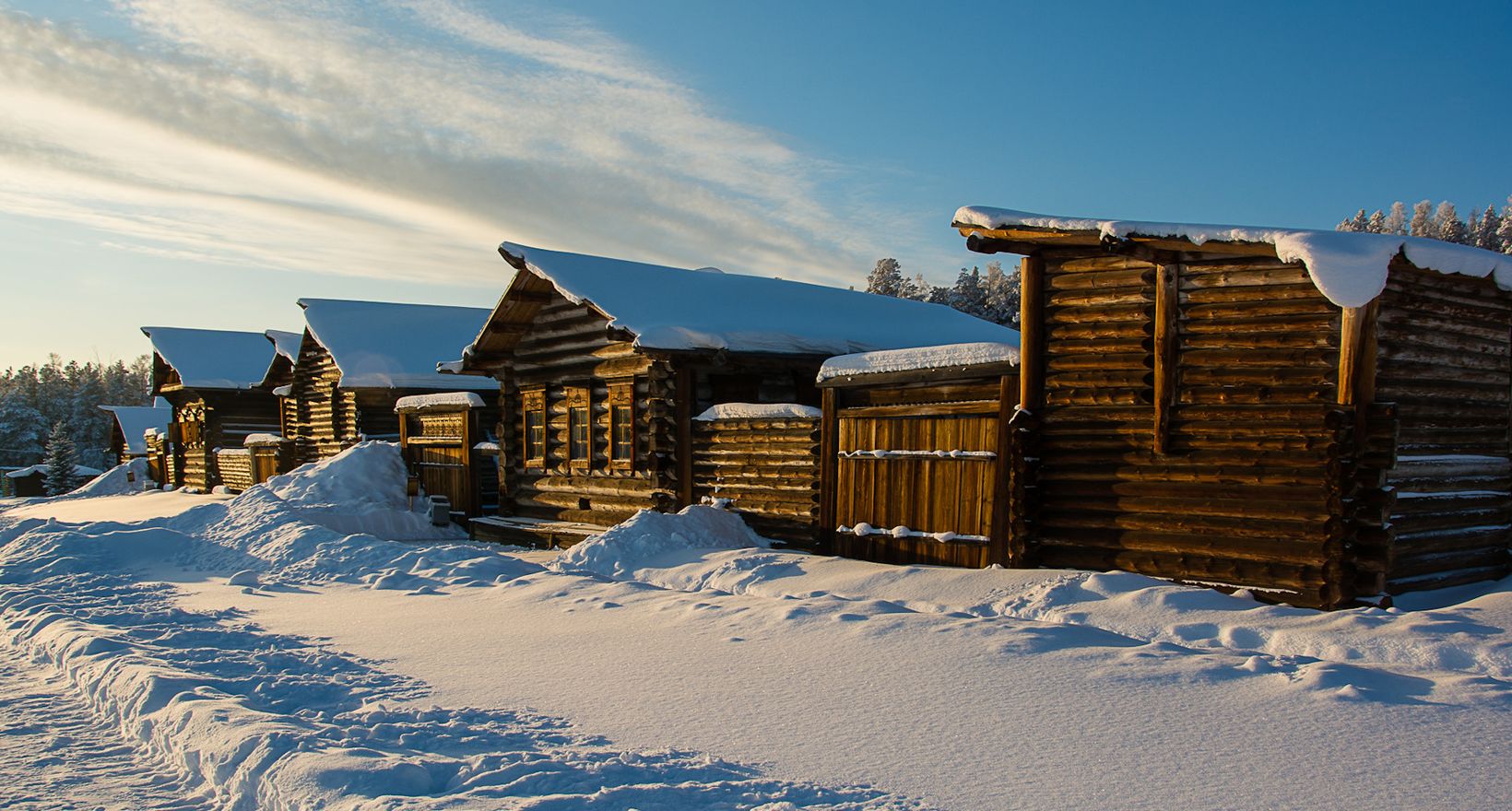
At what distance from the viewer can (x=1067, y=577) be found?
9375 mm

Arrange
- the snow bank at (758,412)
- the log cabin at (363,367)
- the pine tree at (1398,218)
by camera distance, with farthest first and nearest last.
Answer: the pine tree at (1398,218)
the log cabin at (363,367)
the snow bank at (758,412)

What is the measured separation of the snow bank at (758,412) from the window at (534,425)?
174 inches

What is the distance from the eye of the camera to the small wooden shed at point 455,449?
785 inches

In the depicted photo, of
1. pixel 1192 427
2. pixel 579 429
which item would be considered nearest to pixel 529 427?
pixel 579 429

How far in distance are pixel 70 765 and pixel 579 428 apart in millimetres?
11982

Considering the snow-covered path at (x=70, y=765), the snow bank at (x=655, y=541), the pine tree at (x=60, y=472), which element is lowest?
the pine tree at (x=60, y=472)

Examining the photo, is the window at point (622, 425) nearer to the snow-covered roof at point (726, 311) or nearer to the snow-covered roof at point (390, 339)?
the snow-covered roof at point (726, 311)

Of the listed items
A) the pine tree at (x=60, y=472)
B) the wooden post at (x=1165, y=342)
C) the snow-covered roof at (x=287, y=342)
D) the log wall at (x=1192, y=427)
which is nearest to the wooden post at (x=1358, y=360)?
the log wall at (x=1192, y=427)

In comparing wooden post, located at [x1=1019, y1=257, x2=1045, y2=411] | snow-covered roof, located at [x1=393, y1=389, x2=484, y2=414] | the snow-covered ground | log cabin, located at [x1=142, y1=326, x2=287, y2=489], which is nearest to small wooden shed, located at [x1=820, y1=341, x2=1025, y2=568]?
wooden post, located at [x1=1019, y1=257, x2=1045, y2=411]

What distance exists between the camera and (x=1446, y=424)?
9.55 meters

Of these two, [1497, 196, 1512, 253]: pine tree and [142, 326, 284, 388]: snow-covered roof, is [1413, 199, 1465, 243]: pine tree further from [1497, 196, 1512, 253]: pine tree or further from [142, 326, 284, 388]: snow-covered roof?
[142, 326, 284, 388]: snow-covered roof

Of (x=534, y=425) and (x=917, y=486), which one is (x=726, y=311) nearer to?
(x=534, y=425)

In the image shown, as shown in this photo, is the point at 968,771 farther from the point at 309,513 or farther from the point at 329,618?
the point at 309,513

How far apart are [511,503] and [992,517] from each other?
10.7 metres
